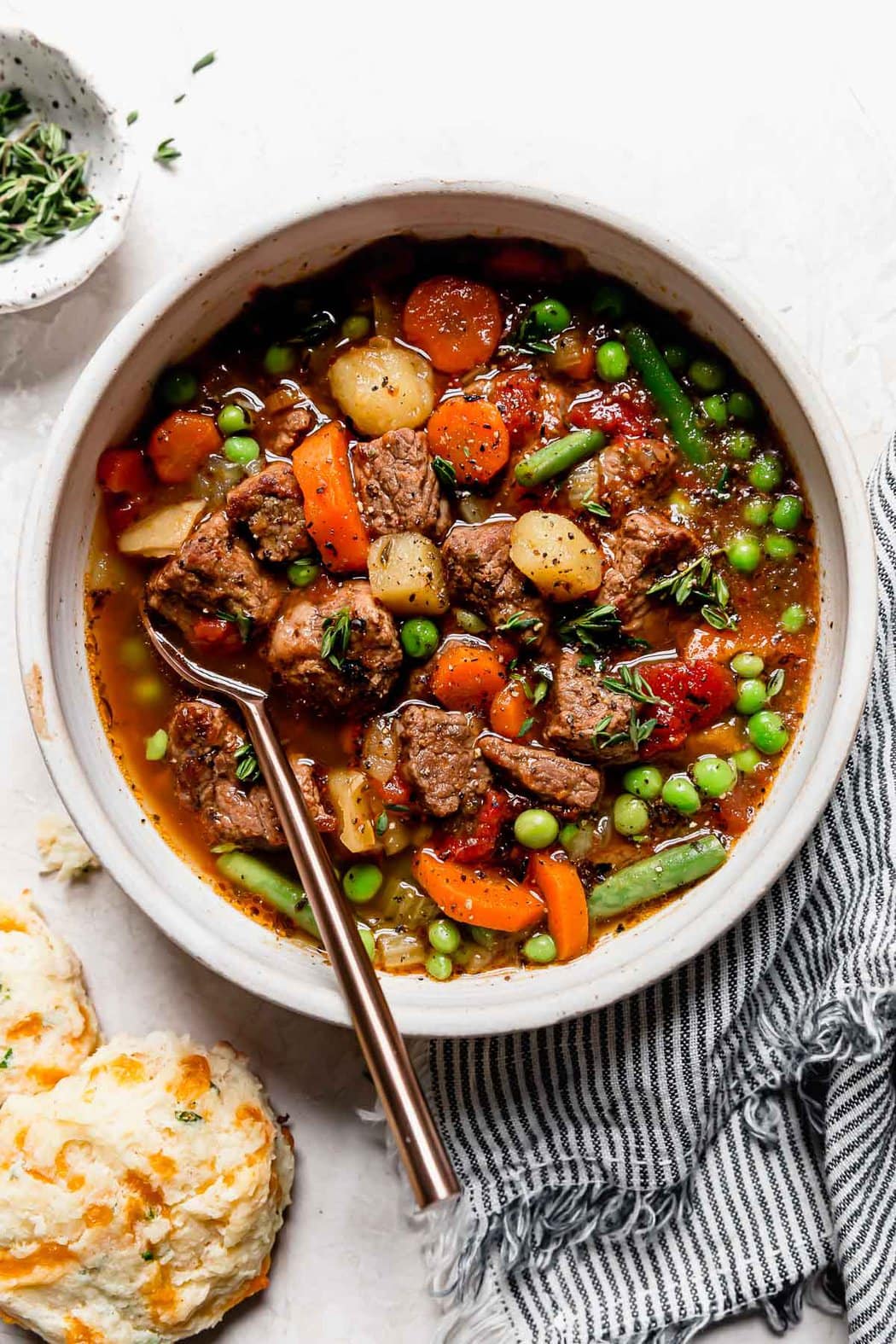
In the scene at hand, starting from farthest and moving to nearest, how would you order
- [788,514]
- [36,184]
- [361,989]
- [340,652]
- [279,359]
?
[36,184] < [279,359] < [788,514] < [340,652] < [361,989]

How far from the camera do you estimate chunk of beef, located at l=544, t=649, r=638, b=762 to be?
334 centimetres

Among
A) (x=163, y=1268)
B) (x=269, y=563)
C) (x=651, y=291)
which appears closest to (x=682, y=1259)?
(x=163, y=1268)

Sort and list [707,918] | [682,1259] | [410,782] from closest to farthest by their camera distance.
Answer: [707,918], [410,782], [682,1259]

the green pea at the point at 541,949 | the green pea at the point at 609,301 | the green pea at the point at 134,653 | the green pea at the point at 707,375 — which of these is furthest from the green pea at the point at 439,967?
the green pea at the point at 609,301

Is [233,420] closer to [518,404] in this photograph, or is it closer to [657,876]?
[518,404]

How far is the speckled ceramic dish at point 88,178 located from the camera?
3.59 meters

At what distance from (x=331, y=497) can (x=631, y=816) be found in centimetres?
122

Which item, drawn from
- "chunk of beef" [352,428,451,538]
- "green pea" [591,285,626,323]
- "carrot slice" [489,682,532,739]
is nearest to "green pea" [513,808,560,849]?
"carrot slice" [489,682,532,739]

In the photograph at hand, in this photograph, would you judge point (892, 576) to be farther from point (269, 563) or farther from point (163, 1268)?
point (163, 1268)

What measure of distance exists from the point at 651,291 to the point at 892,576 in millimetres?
1061

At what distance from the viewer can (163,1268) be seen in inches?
137

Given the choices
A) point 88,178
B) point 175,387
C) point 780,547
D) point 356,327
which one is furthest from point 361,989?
point 88,178

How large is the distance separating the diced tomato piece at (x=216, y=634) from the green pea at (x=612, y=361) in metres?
1.27

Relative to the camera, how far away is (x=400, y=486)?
3.35m
